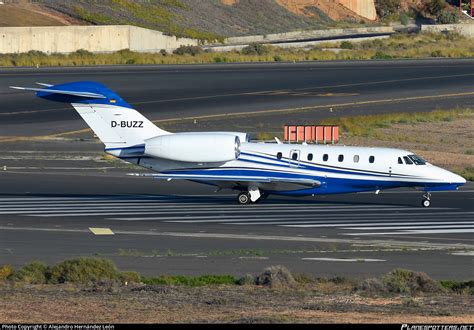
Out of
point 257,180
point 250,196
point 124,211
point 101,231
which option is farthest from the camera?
point 250,196

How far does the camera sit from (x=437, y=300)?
2280 cm

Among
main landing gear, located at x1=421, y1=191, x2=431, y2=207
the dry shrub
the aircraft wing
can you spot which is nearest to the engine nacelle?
the aircraft wing

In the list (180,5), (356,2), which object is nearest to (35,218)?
(180,5)

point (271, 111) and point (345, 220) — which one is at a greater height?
point (271, 111)

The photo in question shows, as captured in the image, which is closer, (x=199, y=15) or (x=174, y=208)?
(x=174, y=208)

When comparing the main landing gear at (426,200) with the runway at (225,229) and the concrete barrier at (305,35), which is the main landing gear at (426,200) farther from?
the concrete barrier at (305,35)

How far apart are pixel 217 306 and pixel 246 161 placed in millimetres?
20717

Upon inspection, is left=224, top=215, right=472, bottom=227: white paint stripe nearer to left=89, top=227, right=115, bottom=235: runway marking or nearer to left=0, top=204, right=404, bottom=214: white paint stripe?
left=0, top=204, right=404, bottom=214: white paint stripe

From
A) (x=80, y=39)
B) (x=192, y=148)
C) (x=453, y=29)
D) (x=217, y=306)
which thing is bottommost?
(x=217, y=306)

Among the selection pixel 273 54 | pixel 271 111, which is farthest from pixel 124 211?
pixel 273 54

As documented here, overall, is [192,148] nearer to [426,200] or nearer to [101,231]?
[101,231]

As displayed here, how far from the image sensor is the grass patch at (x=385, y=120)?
64688 millimetres

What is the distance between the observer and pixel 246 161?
41906 mm

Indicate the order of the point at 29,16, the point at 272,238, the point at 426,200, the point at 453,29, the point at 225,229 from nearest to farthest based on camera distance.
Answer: the point at 272,238 < the point at 225,229 < the point at 426,200 < the point at 29,16 < the point at 453,29
